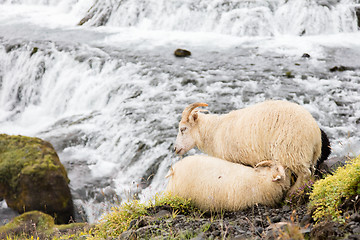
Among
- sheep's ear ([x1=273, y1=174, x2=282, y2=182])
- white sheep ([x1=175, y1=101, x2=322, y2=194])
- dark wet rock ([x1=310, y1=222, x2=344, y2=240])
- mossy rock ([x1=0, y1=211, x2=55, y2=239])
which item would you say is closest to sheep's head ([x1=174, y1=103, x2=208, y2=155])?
white sheep ([x1=175, y1=101, x2=322, y2=194])

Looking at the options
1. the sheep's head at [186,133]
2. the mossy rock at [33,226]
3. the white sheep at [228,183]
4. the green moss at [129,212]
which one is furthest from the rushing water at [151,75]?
the white sheep at [228,183]

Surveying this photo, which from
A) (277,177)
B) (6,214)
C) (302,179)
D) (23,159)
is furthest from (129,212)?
(23,159)

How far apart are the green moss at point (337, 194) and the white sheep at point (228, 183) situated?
35.3 inches

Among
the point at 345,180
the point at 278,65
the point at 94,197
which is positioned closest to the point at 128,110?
the point at 94,197

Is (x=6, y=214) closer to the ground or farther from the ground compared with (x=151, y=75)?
closer to the ground

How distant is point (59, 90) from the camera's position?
1656 cm

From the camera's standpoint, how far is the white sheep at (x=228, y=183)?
5.22 m

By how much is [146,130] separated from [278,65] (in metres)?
6.39

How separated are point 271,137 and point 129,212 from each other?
2.24 m

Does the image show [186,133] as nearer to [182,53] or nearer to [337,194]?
[337,194]

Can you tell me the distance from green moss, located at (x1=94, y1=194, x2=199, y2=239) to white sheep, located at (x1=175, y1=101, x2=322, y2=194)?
1097 millimetres

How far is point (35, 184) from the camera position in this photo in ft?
29.3

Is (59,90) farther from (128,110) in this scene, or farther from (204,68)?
(204,68)

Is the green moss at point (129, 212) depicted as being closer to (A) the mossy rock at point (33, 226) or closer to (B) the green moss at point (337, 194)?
(B) the green moss at point (337, 194)
